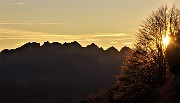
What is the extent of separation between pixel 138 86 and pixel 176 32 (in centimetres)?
947

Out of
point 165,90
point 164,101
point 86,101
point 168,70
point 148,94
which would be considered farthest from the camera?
point 86,101

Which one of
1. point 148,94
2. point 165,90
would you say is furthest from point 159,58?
point 165,90

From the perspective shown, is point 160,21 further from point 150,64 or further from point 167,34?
point 150,64

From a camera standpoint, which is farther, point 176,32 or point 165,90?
point 176,32

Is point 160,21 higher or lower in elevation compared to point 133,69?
higher

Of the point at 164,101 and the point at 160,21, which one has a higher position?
the point at 160,21

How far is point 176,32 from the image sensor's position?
6700cm

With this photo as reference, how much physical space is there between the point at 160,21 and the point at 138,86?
33.1ft

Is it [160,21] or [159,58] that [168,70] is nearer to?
[159,58]

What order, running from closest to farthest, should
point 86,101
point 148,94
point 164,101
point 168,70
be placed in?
point 164,101
point 148,94
point 168,70
point 86,101

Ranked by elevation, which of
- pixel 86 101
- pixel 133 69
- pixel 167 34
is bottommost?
pixel 86 101

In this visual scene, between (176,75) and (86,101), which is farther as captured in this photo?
(86,101)

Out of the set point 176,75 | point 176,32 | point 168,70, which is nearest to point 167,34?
point 176,32

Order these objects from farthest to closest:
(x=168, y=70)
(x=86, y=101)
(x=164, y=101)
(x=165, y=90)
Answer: (x=86, y=101), (x=168, y=70), (x=165, y=90), (x=164, y=101)
